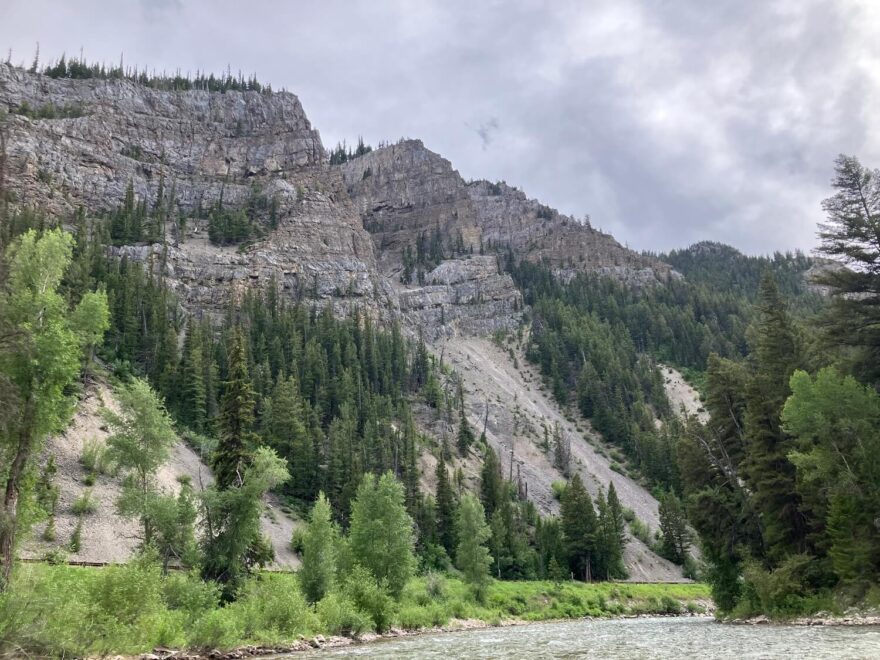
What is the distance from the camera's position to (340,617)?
30219 millimetres

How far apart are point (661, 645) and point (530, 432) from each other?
320ft

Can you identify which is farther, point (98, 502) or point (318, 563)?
point (98, 502)

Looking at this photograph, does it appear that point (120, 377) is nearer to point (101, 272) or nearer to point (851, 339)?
point (101, 272)

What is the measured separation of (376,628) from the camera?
109ft

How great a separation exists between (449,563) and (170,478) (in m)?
33.0

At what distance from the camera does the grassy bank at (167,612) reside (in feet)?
48.6

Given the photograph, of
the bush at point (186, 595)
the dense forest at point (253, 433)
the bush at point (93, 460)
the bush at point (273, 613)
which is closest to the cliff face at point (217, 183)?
the dense forest at point (253, 433)

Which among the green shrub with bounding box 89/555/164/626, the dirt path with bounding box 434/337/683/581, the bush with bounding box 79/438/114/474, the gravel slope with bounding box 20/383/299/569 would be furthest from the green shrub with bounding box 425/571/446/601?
the dirt path with bounding box 434/337/683/581

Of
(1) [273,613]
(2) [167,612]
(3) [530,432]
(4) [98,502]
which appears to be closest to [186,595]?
(2) [167,612]

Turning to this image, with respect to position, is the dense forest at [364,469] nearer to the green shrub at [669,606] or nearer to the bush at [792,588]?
the bush at [792,588]

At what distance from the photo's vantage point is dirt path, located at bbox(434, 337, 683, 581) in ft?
307

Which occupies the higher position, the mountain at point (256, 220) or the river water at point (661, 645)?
the mountain at point (256, 220)

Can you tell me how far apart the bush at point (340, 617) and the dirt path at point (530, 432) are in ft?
191

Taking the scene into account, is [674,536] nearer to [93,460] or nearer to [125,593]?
[93,460]
